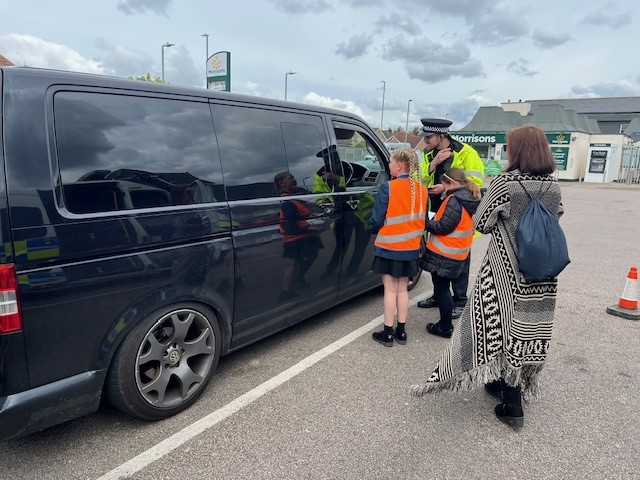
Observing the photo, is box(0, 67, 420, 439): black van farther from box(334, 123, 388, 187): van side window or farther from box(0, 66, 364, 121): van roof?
box(334, 123, 388, 187): van side window

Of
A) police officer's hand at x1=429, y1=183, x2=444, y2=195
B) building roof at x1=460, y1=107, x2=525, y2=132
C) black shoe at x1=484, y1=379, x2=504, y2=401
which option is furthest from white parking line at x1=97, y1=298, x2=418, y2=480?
building roof at x1=460, y1=107, x2=525, y2=132

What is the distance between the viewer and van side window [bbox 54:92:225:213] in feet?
7.15

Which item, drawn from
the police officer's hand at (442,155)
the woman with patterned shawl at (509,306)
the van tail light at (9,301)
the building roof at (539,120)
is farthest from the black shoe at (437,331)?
the building roof at (539,120)

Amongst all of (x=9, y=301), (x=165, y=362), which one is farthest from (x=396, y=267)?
(x=9, y=301)

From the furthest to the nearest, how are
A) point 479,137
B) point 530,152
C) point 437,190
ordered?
point 479,137, point 437,190, point 530,152

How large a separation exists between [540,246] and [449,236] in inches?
57.6

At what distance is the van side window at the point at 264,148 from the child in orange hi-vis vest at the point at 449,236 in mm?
1079

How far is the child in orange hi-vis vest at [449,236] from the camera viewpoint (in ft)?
12.2

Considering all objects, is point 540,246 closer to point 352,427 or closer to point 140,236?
point 352,427

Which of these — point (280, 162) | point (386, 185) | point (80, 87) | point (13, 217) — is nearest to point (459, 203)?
point (386, 185)

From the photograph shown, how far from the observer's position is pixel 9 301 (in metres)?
1.97

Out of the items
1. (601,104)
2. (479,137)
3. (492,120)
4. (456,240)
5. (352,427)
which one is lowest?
(352,427)

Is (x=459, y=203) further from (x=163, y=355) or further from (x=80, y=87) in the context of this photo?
(x=80, y=87)

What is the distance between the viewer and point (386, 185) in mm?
3562
